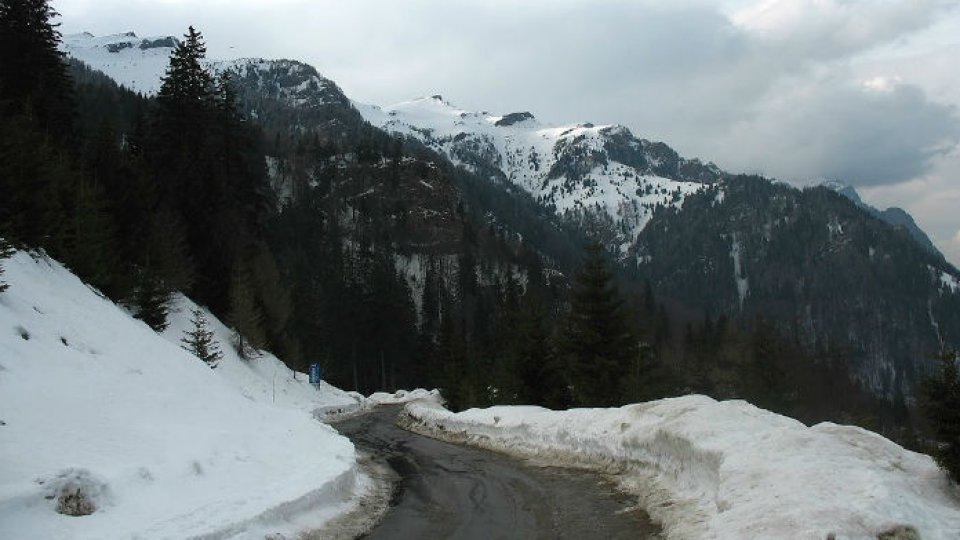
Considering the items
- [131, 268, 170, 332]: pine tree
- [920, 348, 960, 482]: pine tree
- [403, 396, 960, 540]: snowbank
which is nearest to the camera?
[403, 396, 960, 540]: snowbank

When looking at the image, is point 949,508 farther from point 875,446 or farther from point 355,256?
point 355,256

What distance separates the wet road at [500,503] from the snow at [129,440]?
5.08 ft

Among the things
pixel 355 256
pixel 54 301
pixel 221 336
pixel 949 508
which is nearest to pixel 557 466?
pixel 949 508

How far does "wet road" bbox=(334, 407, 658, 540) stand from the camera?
472 inches

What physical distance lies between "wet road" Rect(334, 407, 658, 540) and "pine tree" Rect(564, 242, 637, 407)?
10.8 meters

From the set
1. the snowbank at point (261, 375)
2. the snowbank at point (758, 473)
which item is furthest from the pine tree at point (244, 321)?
the snowbank at point (758, 473)

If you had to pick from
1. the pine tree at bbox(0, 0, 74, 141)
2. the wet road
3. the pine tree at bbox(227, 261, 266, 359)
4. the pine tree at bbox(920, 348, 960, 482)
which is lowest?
the wet road

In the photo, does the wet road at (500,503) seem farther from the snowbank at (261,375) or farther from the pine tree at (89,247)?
the snowbank at (261,375)

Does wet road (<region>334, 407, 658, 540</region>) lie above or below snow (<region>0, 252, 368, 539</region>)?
below

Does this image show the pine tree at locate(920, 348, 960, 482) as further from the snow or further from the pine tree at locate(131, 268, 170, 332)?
the pine tree at locate(131, 268, 170, 332)

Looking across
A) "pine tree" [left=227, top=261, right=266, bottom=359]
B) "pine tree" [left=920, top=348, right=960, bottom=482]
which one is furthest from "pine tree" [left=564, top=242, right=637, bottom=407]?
"pine tree" [left=920, top=348, right=960, bottom=482]

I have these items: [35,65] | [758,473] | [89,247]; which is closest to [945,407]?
[758,473]

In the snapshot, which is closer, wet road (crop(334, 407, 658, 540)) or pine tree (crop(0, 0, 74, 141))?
wet road (crop(334, 407, 658, 540))

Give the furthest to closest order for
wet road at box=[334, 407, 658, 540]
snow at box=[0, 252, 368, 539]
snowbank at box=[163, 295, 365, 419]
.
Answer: snowbank at box=[163, 295, 365, 419] → wet road at box=[334, 407, 658, 540] → snow at box=[0, 252, 368, 539]
